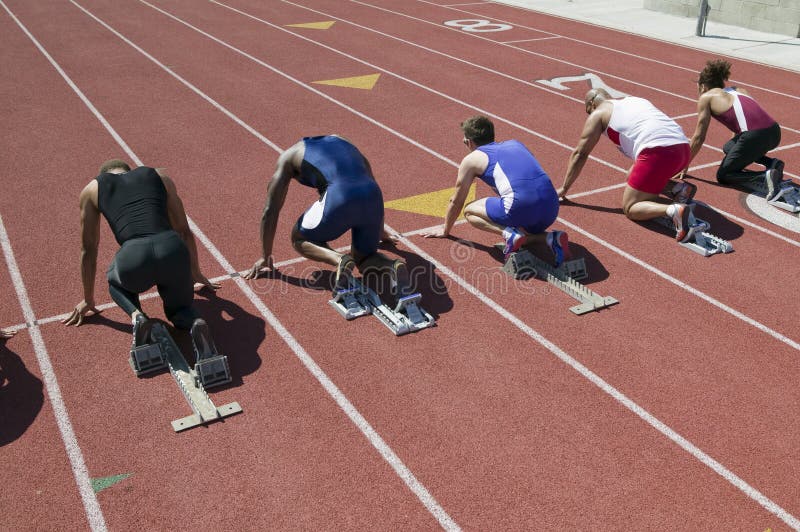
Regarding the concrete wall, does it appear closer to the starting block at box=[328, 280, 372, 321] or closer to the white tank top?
the white tank top

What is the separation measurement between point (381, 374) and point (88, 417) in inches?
79.4

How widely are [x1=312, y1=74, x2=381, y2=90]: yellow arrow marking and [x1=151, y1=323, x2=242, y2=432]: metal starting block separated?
8.61 metres

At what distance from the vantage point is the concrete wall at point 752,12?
17453 millimetres

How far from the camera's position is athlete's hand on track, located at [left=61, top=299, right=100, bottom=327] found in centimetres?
587

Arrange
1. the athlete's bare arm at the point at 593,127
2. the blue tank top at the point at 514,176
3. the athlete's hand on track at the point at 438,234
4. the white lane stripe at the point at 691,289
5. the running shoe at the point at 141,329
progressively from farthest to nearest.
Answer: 1. the athlete's bare arm at the point at 593,127
2. the athlete's hand on track at the point at 438,234
3. the blue tank top at the point at 514,176
4. the white lane stripe at the point at 691,289
5. the running shoe at the point at 141,329

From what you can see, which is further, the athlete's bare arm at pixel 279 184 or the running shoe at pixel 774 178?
the running shoe at pixel 774 178

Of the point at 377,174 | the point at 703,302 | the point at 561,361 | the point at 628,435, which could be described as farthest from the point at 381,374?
the point at 377,174

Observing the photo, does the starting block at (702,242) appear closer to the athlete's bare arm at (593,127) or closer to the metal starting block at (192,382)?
the athlete's bare arm at (593,127)

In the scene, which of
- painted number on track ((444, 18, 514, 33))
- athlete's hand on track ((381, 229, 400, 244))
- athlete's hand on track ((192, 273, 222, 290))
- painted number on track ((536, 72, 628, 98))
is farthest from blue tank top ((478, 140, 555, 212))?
painted number on track ((444, 18, 514, 33))

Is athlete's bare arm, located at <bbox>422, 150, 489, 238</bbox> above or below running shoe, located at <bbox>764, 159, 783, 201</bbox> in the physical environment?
above

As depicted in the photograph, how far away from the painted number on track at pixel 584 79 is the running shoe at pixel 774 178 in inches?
203

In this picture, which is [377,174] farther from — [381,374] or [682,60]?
[682,60]

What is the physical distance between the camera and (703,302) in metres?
6.31

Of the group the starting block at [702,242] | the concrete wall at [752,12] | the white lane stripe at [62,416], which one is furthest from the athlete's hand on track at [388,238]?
the concrete wall at [752,12]
